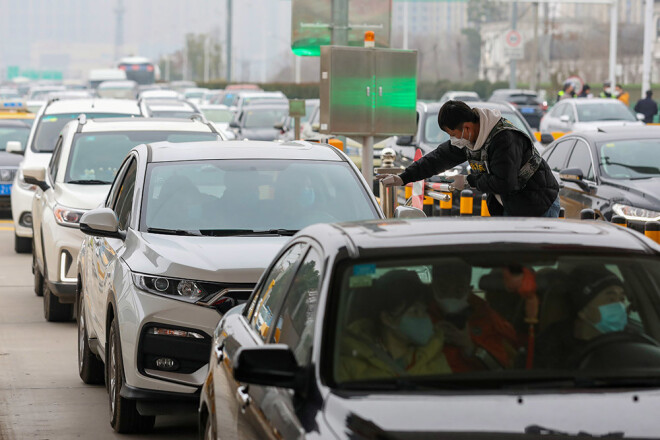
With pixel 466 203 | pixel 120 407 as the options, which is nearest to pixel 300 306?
pixel 120 407

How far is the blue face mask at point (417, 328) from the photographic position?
4270mm

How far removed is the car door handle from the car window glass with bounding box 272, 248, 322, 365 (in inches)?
7.9

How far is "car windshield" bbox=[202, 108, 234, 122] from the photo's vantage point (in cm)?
4116

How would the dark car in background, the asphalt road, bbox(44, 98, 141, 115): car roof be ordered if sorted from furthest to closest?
the dark car in background
bbox(44, 98, 141, 115): car roof
the asphalt road

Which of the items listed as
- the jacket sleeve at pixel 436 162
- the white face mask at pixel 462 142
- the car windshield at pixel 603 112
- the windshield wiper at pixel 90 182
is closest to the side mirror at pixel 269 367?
the white face mask at pixel 462 142

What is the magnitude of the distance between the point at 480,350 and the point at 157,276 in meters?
3.35

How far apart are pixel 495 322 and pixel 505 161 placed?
379cm

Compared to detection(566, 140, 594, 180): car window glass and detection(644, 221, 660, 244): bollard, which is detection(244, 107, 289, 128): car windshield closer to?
detection(566, 140, 594, 180): car window glass

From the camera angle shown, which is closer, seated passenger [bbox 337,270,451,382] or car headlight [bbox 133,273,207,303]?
seated passenger [bbox 337,270,451,382]

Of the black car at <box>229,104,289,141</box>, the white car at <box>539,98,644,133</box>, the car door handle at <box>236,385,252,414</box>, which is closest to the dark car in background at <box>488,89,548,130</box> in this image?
the black car at <box>229,104,289,141</box>

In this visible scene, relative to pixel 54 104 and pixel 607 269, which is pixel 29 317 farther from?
pixel 607 269

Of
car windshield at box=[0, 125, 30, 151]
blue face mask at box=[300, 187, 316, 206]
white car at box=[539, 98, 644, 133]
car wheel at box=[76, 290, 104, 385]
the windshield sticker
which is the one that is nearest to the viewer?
the windshield sticker

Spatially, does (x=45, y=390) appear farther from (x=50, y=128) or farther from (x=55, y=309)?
(x=50, y=128)

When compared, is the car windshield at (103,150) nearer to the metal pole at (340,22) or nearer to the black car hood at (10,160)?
the metal pole at (340,22)
